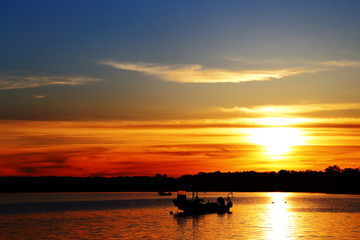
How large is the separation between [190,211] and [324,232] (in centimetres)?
4346

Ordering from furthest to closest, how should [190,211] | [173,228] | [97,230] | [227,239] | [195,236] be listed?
[190,211], [173,228], [97,230], [195,236], [227,239]

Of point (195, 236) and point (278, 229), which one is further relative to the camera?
point (278, 229)

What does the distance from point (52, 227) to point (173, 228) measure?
22642mm

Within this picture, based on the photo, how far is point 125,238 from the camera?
71.4 metres

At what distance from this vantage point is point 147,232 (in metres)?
79.3

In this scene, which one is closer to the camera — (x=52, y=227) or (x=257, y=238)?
(x=257, y=238)

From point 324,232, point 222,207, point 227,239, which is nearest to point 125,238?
point 227,239

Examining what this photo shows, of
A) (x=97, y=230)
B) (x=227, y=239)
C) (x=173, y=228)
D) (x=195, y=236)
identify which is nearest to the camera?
(x=227, y=239)

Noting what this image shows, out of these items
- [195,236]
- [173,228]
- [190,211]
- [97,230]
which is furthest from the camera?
[190,211]

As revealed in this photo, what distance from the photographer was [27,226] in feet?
304

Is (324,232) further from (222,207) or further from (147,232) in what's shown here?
(222,207)

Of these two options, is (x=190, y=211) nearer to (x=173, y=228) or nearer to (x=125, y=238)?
(x=173, y=228)

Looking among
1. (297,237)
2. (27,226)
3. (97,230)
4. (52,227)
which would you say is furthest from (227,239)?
(27,226)

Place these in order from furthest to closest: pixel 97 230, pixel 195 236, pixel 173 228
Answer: pixel 173 228, pixel 97 230, pixel 195 236
